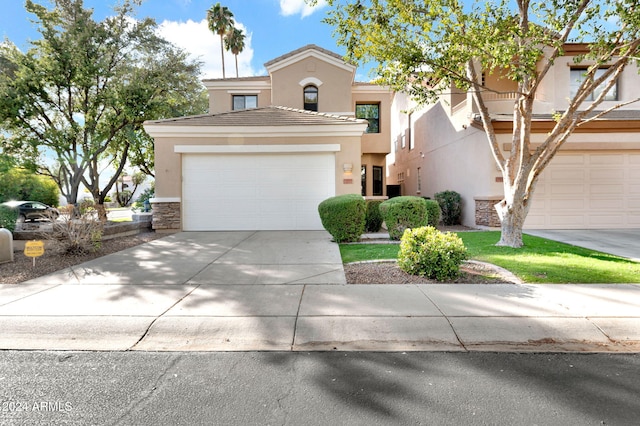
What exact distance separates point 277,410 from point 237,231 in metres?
9.56

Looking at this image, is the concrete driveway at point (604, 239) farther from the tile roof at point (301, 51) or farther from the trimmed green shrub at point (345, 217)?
the tile roof at point (301, 51)

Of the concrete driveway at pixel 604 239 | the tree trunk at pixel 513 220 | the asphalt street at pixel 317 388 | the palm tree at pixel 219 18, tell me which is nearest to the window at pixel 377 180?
the concrete driveway at pixel 604 239

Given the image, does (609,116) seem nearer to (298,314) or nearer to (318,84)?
(318,84)

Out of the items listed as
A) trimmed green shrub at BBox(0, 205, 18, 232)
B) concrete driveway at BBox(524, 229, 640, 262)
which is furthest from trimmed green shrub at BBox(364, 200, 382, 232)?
trimmed green shrub at BBox(0, 205, 18, 232)

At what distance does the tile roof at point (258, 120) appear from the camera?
11617 millimetres

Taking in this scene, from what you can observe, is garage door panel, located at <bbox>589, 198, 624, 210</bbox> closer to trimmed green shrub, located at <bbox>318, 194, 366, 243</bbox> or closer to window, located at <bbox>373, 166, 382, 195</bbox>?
trimmed green shrub, located at <bbox>318, 194, 366, 243</bbox>

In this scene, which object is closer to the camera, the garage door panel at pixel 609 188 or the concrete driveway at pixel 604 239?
the concrete driveway at pixel 604 239

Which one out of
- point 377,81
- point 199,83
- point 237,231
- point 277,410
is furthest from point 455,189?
point 199,83

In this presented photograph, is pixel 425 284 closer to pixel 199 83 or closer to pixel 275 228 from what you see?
pixel 275 228

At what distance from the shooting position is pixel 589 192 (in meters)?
11.8

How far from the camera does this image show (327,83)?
1692 centimetres

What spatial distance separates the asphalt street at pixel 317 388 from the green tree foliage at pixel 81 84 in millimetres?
13754

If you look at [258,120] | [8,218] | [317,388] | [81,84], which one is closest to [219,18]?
[81,84]

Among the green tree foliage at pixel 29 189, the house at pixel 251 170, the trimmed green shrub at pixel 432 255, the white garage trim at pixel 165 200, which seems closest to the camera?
the trimmed green shrub at pixel 432 255
